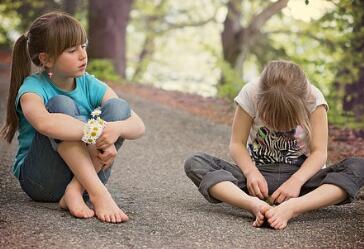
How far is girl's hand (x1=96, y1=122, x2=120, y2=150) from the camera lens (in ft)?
9.11

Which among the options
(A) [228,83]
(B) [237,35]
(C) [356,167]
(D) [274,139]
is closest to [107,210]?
(D) [274,139]

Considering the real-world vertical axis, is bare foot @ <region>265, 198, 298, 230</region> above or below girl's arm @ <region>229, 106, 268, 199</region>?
below

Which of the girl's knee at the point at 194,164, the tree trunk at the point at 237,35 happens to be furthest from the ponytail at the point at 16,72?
the tree trunk at the point at 237,35

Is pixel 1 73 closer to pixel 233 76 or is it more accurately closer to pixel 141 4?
pixel 233 76

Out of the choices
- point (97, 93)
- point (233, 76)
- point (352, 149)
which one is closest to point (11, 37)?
point (233, 76)

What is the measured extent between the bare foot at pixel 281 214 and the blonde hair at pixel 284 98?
0.47 m

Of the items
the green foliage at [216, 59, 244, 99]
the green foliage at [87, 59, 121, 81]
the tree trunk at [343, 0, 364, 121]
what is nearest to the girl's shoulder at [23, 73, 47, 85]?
the tree trunk at [343, 0, 364, 121]

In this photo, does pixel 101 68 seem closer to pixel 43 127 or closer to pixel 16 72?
pixel 16 72

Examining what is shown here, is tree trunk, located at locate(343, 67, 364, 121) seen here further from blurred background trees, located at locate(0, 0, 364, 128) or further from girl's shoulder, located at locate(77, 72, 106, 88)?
girl's shoulder, located at locate(77, 72, 106, 88)

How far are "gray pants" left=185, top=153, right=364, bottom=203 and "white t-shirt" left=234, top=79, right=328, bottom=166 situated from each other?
2.0 inches

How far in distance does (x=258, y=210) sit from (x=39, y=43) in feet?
4.65

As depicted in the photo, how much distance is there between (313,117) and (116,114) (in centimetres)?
108

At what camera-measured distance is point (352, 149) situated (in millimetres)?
5223

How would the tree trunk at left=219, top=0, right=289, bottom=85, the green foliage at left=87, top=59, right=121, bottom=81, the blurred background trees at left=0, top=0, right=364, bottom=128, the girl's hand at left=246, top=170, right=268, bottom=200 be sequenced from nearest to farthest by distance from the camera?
the girl's hand at left=246, top=170, right=268, bottom=200
the blurred background trees at left=0, top=0, right=364, bottom=128
the green foliage at left=87, top=59, right=121, bottom=81
the tree trunk at left=219, top=0, right=289, bottom=85
